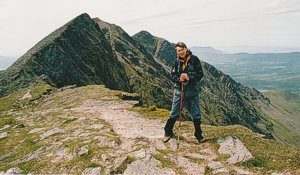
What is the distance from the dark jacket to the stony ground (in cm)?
258

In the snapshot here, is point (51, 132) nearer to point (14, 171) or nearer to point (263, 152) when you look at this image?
point (14, 171)

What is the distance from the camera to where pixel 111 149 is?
15.9 metres

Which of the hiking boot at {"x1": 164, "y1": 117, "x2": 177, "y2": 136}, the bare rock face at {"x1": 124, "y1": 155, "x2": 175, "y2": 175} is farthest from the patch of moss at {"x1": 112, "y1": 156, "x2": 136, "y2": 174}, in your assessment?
the hiking boot at {"x1": 164, "y1": 117, "x2": 177, "y2": 136}

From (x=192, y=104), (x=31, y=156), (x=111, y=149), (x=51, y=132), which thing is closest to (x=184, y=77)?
(x=192, y=104)

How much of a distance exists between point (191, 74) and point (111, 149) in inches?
206

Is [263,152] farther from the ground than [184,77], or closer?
closer

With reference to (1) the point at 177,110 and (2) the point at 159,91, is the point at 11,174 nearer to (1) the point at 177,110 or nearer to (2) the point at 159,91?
(1) the point at 177,110

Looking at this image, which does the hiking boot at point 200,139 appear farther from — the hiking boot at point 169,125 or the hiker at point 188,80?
the hiking boot at point 169,125

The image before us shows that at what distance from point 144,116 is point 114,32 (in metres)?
169

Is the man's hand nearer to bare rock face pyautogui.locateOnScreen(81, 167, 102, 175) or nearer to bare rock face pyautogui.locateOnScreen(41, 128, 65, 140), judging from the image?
bare rock face pyautogui.locateOnScreen(81, 167, 102, 175)

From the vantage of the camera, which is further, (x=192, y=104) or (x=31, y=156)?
(x=192, y=104)

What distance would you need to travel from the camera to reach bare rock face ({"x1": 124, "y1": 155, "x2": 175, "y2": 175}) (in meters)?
13.2

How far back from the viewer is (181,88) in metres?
16.7

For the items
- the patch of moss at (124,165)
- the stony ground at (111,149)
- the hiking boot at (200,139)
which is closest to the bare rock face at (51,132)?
the stony ground at (111,149)
